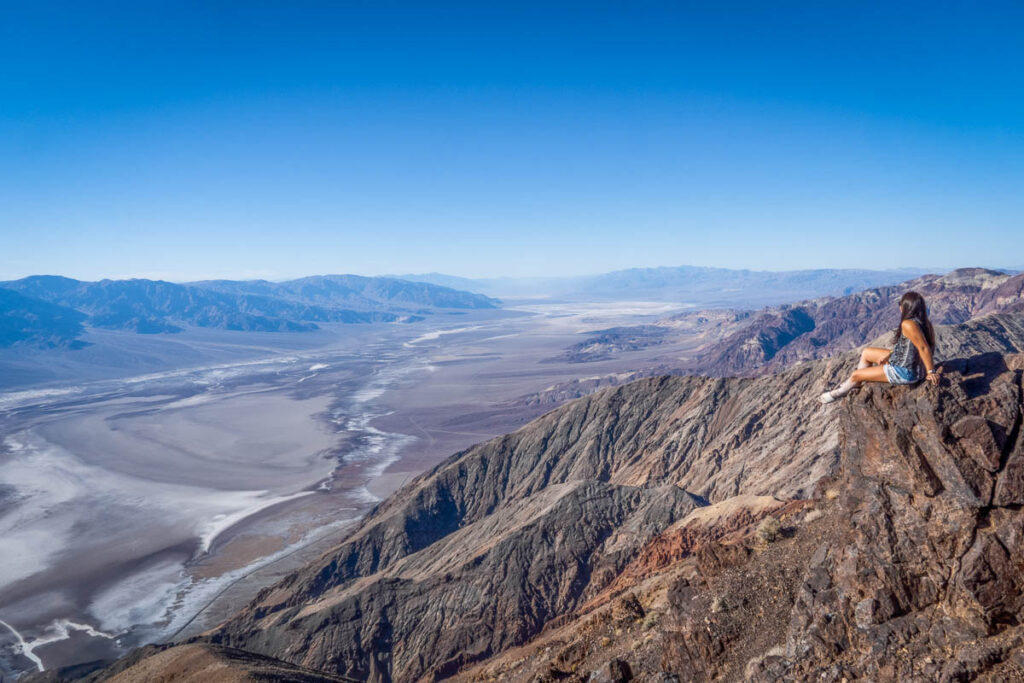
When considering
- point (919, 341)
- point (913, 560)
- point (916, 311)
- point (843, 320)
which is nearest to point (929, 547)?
point (913, 560)

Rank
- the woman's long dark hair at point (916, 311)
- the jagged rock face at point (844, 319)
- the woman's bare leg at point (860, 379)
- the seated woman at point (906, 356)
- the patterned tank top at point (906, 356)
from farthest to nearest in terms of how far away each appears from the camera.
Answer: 1. the jagged rock face at point (844, 319)
2. the woman's bare leg at point (860, 379)
3. the patterned tank top at point (906, 356)
4. the seated woman at point (906, 356)
5. the woman's long dark hair at point (916, 311)

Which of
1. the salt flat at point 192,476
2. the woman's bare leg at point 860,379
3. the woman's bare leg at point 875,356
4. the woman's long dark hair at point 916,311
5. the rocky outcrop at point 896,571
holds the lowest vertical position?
the salt flat at point 192,476

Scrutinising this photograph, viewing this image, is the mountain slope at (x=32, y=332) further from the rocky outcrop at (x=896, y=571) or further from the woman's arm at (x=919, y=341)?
the woman's arm at (x=919, y=341)

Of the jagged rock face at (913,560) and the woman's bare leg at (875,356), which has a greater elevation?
the woman's bare leg at (875,356)

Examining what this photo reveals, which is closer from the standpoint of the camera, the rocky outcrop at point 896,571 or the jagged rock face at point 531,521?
the rocky outcrop at point 896,571

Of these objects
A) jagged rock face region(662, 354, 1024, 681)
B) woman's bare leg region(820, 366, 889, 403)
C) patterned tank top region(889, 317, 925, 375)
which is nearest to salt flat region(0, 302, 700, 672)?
jagged rock face region(662, 354, 1024, 681)

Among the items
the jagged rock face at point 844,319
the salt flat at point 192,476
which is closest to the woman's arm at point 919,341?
the salt flat at point 192,476

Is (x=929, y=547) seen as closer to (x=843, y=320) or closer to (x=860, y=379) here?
(x=860, y=379)

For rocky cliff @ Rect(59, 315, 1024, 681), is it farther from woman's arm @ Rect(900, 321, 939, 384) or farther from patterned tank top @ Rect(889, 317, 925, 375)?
woman's arm @ Rect(900, 321, 939, 384)
